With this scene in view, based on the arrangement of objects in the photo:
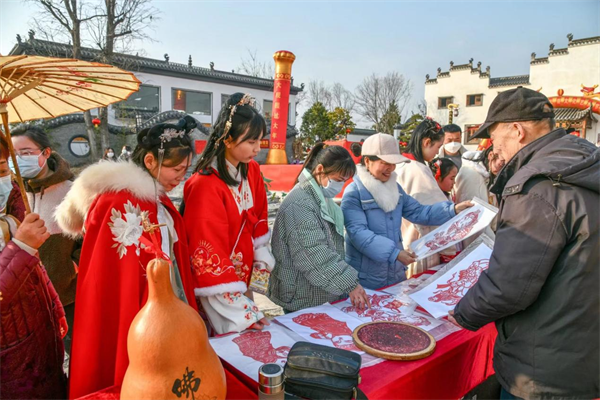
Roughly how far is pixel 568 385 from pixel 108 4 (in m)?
12.9

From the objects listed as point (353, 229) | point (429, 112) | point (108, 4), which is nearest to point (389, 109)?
point (429, 112)

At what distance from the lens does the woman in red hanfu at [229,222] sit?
4.84 feet

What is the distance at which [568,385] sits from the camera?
1199 mm

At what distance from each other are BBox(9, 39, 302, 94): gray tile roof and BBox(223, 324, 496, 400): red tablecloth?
601 inches

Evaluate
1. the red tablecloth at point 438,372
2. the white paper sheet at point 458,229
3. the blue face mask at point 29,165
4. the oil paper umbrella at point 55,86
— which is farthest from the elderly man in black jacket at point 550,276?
the blue face mask at point 29,165

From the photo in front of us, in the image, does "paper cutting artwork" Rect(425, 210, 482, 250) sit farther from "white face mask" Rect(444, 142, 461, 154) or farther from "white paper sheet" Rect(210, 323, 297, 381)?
"white face mask" Rect(444, 142, 461, 154)

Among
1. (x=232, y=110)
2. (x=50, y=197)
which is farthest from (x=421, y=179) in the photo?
(x=50, y=197)

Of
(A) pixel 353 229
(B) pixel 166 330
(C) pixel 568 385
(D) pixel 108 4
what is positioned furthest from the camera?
(D) pixel 108 4

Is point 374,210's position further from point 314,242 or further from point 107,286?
point 107,286

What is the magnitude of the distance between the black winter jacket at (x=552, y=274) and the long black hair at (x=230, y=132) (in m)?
1.03

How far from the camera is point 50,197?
6.93 ft

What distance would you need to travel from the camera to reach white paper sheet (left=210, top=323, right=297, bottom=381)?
129 cm

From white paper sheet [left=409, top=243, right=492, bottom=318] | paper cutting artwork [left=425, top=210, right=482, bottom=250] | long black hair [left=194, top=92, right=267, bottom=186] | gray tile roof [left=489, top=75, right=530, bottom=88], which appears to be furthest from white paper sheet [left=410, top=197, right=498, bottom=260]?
gray tile roof [left=489, top=75, right=530, bottom=88]

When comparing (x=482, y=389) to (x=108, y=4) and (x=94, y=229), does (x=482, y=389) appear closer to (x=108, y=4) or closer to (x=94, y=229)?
(x=94, y=229)
